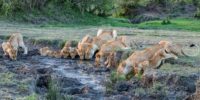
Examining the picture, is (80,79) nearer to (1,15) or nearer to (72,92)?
(72,92)

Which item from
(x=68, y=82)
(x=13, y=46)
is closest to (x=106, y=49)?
(x=13, y=46)

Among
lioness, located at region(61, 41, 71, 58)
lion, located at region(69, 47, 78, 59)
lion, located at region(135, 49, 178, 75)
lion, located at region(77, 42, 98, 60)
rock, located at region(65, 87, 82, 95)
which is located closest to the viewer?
rock, located at region(65, 87, 82, 95)

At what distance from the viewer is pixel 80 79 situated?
14977 mm

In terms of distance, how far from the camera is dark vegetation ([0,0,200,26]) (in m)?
34.5

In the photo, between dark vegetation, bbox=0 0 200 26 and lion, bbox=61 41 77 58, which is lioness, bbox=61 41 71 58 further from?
dark vegetation, bbox=0 0 200 26

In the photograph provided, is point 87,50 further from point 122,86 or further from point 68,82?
point 122,86

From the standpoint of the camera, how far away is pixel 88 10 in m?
40.8

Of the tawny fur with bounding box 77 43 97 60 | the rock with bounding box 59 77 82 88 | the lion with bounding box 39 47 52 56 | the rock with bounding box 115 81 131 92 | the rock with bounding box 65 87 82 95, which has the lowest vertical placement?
the lion with bounding box 39 47 52 56

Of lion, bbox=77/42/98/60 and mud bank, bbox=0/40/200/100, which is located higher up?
mud bank, bbox=0/40/200/100

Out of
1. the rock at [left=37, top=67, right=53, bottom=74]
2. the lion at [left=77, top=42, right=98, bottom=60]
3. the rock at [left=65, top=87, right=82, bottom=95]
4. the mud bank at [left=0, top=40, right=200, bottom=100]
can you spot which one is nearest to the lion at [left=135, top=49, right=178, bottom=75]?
the mud bank at [left=0, top=40, right=200, bottom=100]

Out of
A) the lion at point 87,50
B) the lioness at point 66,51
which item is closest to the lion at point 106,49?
the lion at point 87,50

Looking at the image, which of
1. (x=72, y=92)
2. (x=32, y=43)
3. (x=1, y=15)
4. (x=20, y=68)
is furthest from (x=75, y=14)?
(x=72, y=92)

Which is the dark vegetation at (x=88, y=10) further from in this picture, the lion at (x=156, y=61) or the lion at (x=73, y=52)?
the lion at (x=156, y=61)

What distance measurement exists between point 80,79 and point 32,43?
870 centimetres
